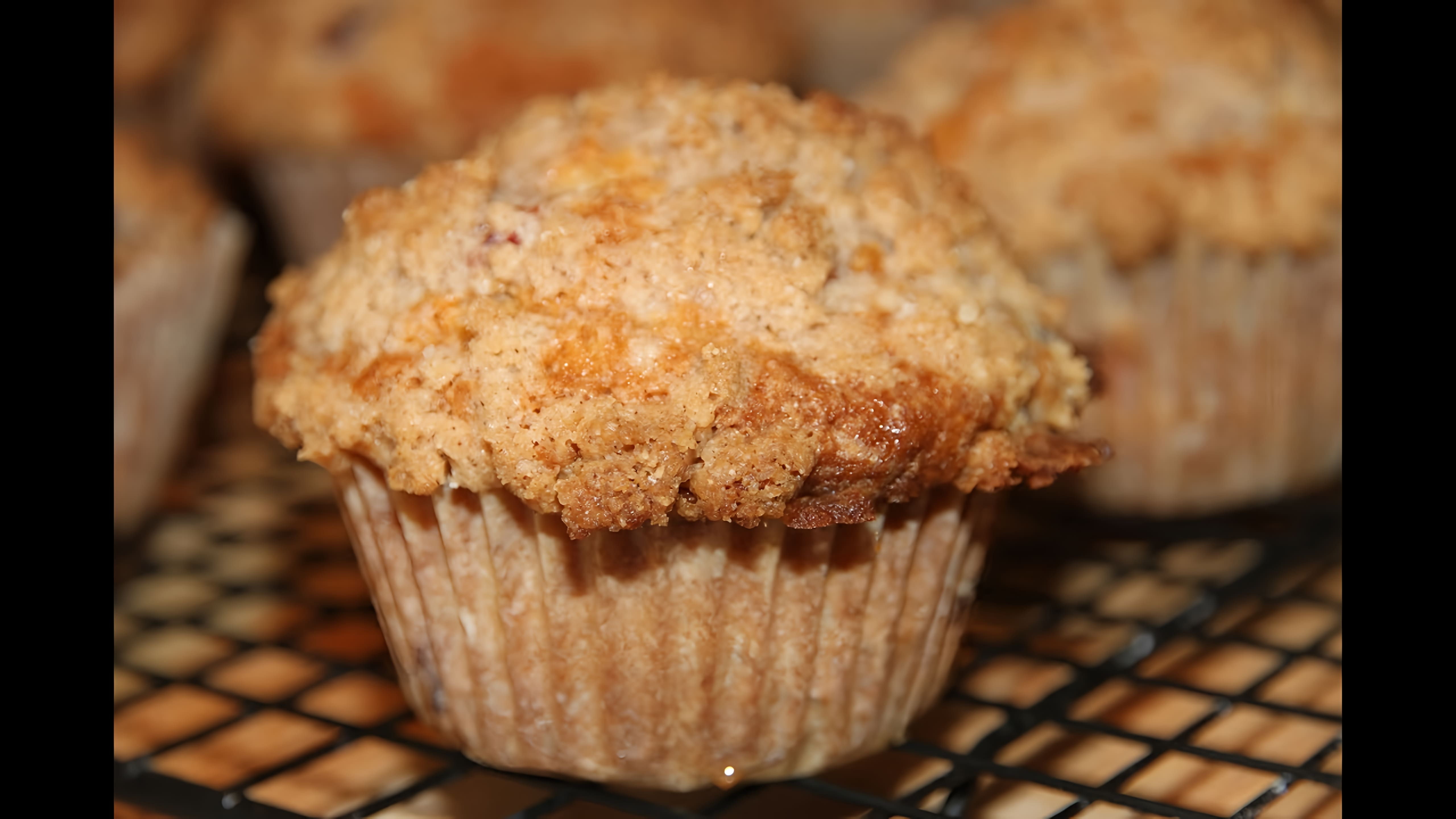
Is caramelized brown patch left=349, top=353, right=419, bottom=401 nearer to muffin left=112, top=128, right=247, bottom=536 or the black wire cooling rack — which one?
the black wire cooling rack

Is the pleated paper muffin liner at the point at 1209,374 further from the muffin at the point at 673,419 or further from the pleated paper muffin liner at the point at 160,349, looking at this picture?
the pleated paper muffin liner at the point at 160,349

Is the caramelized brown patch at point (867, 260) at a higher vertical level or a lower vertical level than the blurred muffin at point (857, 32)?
lower

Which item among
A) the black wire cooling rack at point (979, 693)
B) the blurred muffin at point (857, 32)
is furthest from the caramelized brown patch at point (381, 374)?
the blurred muffin at point (857, 32)

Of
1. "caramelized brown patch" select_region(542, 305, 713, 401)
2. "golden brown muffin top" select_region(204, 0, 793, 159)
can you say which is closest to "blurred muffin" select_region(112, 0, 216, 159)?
"golden brown muffin top" select_region(204, 0, 793, 159)

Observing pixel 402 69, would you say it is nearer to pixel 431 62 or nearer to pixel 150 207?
pixel 431 62

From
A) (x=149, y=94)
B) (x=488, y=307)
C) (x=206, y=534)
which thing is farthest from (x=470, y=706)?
(x=149, y=94)

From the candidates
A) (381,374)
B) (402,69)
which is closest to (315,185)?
(402,69)

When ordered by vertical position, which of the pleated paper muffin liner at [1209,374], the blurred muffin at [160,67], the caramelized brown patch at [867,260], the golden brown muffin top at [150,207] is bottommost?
the caramelized brown patch at [867,260]
